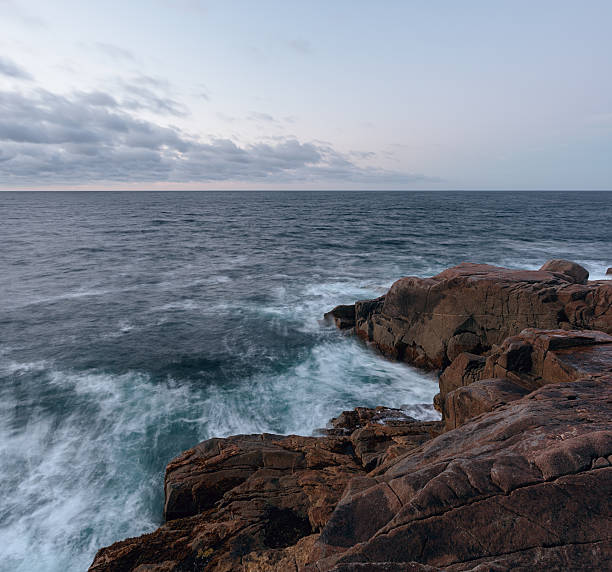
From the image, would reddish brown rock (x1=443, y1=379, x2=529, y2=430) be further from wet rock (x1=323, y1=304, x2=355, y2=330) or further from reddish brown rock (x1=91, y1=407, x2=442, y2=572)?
wet rock (x1=323, y1=304, x2=355, y2=330)

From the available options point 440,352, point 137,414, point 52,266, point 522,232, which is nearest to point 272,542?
point 137,414

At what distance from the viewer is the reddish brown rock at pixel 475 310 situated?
12.7 metres

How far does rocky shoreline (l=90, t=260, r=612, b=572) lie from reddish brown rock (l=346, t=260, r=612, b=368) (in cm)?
16

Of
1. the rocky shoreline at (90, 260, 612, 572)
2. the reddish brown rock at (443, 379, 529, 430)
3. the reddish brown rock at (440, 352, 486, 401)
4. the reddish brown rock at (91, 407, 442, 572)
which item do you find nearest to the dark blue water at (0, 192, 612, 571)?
the reddish brown rock at (440, 352, 486, 401)

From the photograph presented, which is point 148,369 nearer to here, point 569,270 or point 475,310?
point 475,310

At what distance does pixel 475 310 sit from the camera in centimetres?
1470

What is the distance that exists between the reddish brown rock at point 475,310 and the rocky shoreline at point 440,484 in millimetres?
161

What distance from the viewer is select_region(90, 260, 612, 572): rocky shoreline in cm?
426

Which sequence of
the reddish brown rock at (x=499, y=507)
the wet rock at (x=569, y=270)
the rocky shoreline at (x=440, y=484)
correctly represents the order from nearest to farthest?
the reddish brown rock at (x=499, y=507), the rocky shoreline at (x=440, y=484), the wet rock at (x=569, y=270)

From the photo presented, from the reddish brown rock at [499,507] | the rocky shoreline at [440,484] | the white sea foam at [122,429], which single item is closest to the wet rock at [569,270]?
the rocky shoreline at [440,484]

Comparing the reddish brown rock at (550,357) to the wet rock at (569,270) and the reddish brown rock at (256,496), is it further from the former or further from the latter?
the wet rock at (569,270)

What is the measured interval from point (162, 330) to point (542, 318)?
18.7 m

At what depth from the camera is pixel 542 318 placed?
13.2 meters

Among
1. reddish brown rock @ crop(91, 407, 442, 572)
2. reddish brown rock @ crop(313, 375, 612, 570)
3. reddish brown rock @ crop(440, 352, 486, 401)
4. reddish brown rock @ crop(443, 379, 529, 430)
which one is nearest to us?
reddish brown rock @ crop(313, 375, 612, 570)
